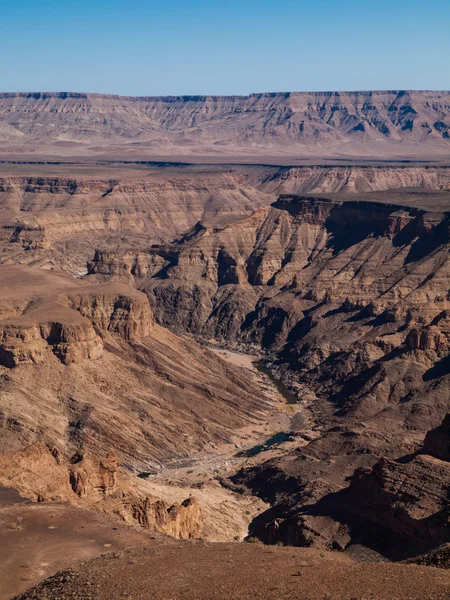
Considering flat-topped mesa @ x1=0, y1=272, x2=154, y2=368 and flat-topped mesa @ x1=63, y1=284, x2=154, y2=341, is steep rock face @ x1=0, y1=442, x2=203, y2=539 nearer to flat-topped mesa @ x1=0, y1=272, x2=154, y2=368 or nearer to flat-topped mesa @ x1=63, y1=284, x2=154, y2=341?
flat-topped mesa @ x1=0, y1=272, x2=154, y2=368

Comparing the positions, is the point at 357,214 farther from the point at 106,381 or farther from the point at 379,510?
the point at 379,510

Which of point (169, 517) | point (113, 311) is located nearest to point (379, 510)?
point (169, 517)

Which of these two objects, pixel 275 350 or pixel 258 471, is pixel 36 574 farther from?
pixel 275 350

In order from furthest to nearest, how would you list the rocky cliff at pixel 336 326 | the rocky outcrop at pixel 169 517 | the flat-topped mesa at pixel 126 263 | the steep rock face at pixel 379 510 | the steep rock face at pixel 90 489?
the flat-topped mesa at pixel 126 263, the rocky cliff at pixel 336 326, the rocky outcrop at pixel 169 517, the steep rock face at pixel 379 510, the steep rock face at pixel 90 489

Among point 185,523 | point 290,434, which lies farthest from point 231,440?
point 185,523

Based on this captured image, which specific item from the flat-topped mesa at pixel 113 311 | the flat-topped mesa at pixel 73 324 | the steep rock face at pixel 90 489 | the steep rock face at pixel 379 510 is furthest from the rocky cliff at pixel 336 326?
the flat-topped mesa at pixel 73 324

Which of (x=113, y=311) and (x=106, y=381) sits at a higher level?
(x=113, y=311)

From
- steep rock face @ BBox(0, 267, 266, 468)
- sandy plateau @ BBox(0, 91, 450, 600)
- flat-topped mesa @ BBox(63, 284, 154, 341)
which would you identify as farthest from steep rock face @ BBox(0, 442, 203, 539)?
flat-topped mesa @ BBox(63, 284, 154, 341)

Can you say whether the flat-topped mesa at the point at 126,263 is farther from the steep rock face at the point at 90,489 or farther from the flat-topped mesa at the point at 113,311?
the steep rock face at the point at 90,489

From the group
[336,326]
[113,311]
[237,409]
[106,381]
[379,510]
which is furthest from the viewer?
[336,326]

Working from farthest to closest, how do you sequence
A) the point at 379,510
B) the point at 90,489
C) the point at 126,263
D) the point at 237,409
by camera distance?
the point at 126,263, the point at 237,409, the point at 379,510, the point at 90,489

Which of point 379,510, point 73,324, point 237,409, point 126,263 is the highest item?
point 126,263
